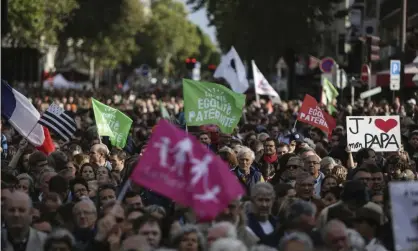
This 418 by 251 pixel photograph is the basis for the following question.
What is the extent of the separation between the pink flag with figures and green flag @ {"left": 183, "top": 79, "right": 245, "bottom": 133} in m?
8.26

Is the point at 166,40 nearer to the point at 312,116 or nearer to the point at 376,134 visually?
the point at 312,116

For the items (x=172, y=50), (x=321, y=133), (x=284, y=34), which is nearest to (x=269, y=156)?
(x=321, y=133)

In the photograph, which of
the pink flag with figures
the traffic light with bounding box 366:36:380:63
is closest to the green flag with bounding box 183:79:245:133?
the pink flag with figures

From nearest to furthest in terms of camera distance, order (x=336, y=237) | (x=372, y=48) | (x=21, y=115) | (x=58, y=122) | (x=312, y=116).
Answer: (x=336, y=237) < (x=21, y=115) < (x=58, y=122) < (x=312, y=116) < (x=372, y=48)

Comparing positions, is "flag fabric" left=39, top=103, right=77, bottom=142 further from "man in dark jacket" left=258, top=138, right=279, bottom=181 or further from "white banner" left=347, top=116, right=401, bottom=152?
"white banner" left=347, top=116, right=401, bottom=152

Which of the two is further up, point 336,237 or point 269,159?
point 336,237

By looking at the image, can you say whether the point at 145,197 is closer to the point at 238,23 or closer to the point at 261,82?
the point at 261,82

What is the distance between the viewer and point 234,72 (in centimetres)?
3066

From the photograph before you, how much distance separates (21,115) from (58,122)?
1092mm

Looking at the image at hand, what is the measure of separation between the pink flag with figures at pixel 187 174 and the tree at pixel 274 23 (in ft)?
140

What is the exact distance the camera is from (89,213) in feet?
34.7

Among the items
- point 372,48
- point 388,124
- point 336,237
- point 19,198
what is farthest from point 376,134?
point 372,48

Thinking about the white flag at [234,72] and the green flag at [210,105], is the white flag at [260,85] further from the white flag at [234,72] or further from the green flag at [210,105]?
the green flag at [210,105]

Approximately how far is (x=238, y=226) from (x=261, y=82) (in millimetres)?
20834
